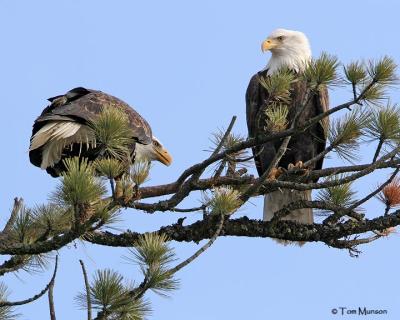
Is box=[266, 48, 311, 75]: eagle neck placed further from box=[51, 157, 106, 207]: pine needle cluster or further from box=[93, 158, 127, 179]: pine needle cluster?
box=[51, 157, 106, 207]: pine needle cluster

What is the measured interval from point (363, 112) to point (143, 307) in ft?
4.72

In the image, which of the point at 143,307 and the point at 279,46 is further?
the point at 279,46

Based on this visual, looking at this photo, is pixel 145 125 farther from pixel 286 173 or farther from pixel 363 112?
pixel 363 112

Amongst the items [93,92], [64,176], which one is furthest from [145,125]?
[64,176]

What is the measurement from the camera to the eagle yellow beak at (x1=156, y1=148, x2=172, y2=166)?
7.08m

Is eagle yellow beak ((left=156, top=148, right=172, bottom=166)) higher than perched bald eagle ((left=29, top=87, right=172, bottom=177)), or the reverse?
eagle yellow beak ((left=156, top=148, right=172, bottom=166))

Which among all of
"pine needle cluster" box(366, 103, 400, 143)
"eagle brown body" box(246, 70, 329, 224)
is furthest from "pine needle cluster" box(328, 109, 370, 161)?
"eagle brown body" box(246, 70, 329, 224)

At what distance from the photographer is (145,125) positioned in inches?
234

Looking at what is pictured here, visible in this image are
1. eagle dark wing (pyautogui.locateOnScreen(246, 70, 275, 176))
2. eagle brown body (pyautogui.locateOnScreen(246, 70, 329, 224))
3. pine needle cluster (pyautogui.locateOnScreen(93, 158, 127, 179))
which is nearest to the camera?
pine needle cluster (pyautogui.locateOnScreen(93, 158, 127, 179))

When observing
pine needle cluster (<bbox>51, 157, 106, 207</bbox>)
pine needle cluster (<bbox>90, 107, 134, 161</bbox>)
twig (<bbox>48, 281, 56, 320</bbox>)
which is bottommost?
twig (<bbox>48, 281, 56, 320</bbox>)

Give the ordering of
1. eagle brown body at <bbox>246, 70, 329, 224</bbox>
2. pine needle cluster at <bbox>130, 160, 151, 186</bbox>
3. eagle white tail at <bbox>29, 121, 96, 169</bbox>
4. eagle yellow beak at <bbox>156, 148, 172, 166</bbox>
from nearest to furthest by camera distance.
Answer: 1. pine needle cluster at <bbox>130, 160, 151, 186</bbox>
2. eagle white tail at <bbox>29, 121, 96, 169</bbox>
3. eagle brown body at <bbox>246, 70, 329, 224</bbox>
4. eagle yellow beak at <bbox>156, 148, 172, 166</bbox>

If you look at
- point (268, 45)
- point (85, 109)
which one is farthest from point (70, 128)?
point (268, 45)

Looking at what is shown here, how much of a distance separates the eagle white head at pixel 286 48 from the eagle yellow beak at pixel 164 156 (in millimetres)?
1028

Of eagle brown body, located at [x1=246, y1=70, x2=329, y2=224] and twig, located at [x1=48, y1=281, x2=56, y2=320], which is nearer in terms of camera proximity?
twig, located at [x1=48, y1=281, x2=56, y2=320]
